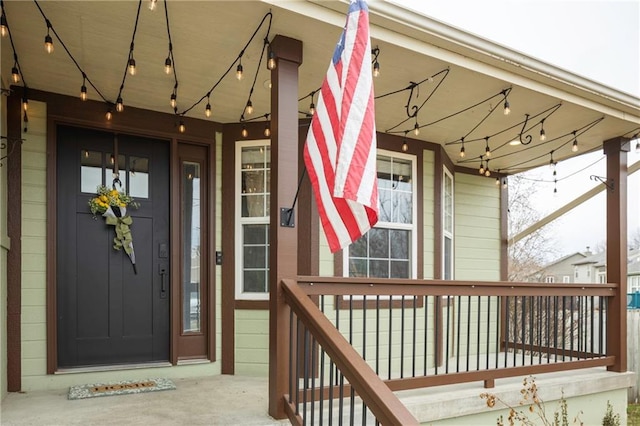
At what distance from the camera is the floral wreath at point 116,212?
3936 mm

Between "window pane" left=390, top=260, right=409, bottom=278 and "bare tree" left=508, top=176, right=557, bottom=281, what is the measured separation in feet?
28.6

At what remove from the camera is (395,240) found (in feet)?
16.6

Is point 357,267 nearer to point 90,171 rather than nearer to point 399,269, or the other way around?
point 399,269

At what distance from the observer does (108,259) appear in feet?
13.1

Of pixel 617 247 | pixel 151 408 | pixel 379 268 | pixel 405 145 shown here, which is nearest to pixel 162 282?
pixel 151 408

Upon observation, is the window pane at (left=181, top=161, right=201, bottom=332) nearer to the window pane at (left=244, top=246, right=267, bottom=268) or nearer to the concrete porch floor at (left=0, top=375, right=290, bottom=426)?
the window pane at (left=244, top=246, right=267, bottom=268)

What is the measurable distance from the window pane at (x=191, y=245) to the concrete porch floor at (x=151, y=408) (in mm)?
733

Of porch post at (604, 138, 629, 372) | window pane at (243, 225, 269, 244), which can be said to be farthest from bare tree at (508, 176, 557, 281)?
window pane at (243, 225, 269, 244)

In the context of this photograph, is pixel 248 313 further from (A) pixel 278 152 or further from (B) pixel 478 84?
(B) pixel 478 84

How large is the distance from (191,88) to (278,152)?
4.44 feet

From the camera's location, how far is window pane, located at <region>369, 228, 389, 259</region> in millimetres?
4902

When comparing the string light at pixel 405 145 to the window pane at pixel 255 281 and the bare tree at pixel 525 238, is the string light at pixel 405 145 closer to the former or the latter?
the window pane at pixel 255 281

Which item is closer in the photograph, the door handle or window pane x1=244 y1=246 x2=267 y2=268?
the door handle

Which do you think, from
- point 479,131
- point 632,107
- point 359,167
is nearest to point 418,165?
point 479,131
